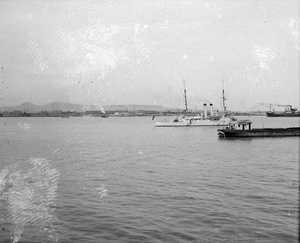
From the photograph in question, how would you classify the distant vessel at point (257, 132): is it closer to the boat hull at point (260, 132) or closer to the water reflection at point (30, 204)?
the boat hull at point (260, 132)

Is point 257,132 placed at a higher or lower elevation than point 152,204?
higher

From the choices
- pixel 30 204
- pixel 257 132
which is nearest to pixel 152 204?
pixel 30 204

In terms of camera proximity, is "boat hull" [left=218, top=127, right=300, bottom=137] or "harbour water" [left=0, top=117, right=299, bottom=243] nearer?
"harbour water" [left=0, top=117, right=299, bottom=243]

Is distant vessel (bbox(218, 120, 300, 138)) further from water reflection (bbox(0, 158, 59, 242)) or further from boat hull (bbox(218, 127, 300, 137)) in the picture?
water reflection (bbox(0, 158, 59, 242))

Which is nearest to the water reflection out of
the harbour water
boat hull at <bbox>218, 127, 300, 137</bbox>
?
the harbour water

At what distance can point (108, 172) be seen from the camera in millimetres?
28234

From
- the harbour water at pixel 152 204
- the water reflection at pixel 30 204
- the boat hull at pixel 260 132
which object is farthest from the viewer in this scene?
the boat hull at pixel 260 132

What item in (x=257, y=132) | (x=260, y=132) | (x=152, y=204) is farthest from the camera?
(x=260, y=132)

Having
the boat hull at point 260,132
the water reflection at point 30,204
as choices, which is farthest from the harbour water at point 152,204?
the boat hull at point 260,132

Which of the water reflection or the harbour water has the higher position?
the water reflection

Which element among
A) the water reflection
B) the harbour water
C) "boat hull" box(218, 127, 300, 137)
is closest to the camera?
the harbour water

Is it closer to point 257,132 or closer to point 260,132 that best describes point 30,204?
point 257,132

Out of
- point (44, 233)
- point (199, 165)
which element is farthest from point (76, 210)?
point (199, 165)

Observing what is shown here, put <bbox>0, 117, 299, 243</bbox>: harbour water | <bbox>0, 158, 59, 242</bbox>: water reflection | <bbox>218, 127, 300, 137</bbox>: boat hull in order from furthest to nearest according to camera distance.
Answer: <bbox>218, 127, 300, 137</bbox>: boat hull → <bbox>0, 158, 59, 242</bbox>: water reflection → <bbox>0, 117, 299, 243</bbox>: harbour water
